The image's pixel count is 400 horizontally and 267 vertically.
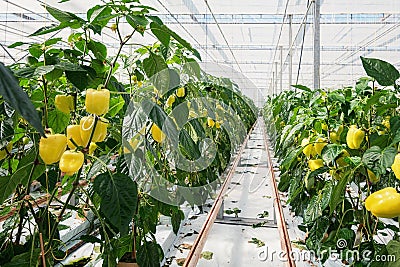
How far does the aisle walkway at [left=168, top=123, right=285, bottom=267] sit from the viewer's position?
7.13 ft

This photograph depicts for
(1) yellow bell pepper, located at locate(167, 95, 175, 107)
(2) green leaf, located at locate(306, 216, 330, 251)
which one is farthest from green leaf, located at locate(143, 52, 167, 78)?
(2) green leaf, located at locate(306, 216, 330, 251)

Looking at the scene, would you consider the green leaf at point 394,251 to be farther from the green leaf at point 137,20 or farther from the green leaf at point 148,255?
the green leaf at point 137,20

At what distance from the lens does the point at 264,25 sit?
9859mm

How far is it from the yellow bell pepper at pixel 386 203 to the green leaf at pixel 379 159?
0.07 metres

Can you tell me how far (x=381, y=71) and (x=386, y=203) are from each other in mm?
363

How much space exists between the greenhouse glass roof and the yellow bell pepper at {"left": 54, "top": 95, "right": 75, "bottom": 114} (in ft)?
12.3

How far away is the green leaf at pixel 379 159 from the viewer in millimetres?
963

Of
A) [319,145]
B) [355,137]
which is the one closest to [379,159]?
[355,137]

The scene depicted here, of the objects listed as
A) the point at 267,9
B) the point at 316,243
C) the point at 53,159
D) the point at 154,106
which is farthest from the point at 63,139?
the point at 267,9

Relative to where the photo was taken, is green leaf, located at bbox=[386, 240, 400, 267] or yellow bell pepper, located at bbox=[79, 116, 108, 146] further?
green leaf, located at bbox=[386, 240, 400, 267]

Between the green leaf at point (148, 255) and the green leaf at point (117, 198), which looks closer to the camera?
the green leaf at point (117, 198)

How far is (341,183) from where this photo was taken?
114cm

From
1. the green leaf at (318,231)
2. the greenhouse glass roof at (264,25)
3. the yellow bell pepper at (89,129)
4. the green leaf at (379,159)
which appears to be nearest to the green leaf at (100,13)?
the yellow bell pepper at (89,129)

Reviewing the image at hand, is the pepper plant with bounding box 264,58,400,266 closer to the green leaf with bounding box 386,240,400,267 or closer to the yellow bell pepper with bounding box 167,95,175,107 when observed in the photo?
the green leaf with bounding box 386,240,400,267
